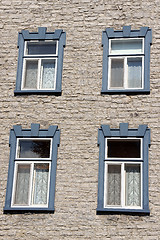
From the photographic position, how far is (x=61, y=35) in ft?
54.6

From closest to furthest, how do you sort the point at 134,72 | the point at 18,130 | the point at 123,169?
the point at 123,169, the point at 18,130, the point at 134,72

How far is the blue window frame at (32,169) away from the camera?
15.0 m

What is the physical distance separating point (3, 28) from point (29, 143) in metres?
3.82

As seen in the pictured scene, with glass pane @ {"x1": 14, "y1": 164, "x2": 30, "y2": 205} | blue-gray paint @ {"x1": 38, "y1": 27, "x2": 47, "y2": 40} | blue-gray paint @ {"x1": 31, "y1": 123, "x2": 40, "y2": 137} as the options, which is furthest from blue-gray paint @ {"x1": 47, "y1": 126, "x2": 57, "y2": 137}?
blue-gray paint @ {"x1": 38, "y1": 27, "x2": 47, "y2": 40}

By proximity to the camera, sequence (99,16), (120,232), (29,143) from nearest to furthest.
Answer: (120,232) < (29,143) < (99,16)

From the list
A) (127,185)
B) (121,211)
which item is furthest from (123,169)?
(121,211)

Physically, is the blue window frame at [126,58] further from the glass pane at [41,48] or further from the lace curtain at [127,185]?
the lace curtain at [127,185]

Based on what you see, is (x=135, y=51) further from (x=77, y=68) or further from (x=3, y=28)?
(x=3, y=28)

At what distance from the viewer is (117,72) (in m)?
16.4

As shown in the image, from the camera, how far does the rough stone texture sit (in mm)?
14508

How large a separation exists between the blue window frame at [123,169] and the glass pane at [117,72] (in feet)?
4.88

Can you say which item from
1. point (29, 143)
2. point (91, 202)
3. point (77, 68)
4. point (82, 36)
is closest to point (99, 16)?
point (82, 36)

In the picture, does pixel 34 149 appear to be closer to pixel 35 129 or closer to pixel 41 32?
pixel 35 129

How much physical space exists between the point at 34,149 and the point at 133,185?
9.74ft
